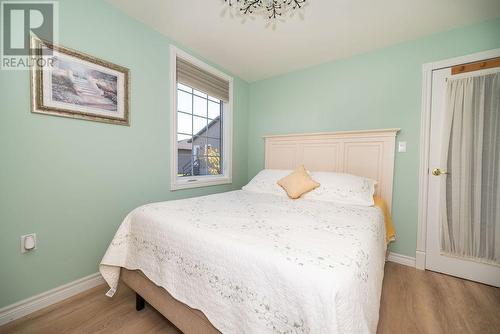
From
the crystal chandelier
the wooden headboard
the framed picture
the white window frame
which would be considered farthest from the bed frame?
the crystal chandelier

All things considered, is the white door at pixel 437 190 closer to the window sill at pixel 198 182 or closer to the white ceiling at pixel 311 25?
the white ceiling at pixel 311 25

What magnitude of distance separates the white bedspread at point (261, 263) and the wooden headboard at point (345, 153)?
97 cm

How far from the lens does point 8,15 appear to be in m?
1.36

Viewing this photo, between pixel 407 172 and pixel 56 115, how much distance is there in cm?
328

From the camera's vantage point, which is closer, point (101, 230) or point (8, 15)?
point (8, 15)

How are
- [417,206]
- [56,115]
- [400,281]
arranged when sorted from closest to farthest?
[56,115] → [400,281] → [417,206]

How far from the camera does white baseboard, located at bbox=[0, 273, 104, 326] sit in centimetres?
136

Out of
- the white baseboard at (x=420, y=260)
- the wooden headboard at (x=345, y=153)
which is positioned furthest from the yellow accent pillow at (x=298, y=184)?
the white baseboard at (x=420, y=260)

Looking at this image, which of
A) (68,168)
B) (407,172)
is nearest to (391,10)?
(407,172)

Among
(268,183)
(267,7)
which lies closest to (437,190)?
(268,183)

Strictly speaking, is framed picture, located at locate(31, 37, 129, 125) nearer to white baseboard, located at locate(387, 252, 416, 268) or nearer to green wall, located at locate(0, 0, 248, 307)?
green wall, located at locate(0, 0, 248, 307)

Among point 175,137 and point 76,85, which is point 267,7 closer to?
point 175,137

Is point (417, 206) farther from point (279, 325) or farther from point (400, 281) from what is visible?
point (279, 325)

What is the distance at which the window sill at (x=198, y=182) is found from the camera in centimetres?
241
